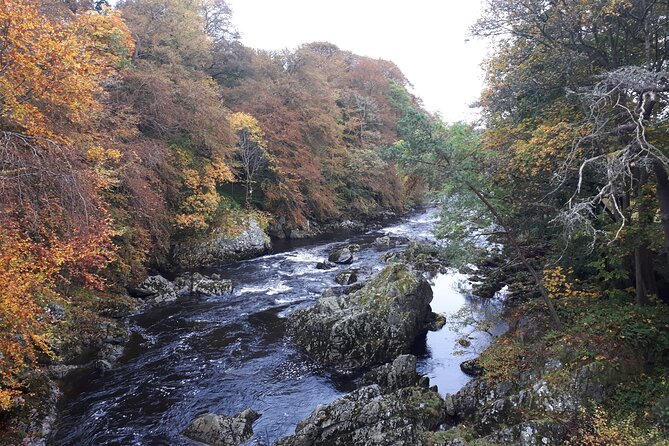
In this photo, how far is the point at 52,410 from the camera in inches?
362

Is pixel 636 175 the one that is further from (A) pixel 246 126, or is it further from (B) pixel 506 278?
(A) pixel 246 126

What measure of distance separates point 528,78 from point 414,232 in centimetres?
2036

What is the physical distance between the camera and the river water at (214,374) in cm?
905

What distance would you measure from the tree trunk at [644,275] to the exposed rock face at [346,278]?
37.6ft

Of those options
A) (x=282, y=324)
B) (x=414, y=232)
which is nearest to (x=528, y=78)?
(x=282, y=324)

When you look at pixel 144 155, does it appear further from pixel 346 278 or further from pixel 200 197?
pixel 346 278

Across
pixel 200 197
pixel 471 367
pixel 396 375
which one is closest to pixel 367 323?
pixel 396 375

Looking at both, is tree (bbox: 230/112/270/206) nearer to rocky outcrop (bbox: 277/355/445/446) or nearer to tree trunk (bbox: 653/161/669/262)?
rocky outcrop (bbox: 277/355/445/446)

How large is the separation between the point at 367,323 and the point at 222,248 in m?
12.9

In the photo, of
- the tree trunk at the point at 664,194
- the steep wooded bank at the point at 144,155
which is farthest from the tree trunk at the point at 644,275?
the steep wooded bank at the point at 144,155

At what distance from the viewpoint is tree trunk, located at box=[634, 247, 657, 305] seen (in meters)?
9.35

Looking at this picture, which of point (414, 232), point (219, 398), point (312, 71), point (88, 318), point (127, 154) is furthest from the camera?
point (312, 71)

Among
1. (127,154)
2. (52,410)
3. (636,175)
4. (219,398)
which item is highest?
(127,154)

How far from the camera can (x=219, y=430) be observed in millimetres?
8539
